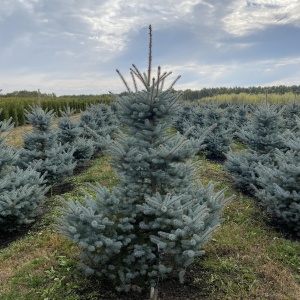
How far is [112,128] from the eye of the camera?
16.0m

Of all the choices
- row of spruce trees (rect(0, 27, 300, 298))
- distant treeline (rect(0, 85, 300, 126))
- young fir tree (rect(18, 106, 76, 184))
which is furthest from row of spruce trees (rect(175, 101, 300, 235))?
young fir tree (rect(18, 106, 76, 184))

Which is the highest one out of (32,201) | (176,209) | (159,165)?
(159,165)

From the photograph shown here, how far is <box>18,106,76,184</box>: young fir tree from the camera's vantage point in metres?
9.15

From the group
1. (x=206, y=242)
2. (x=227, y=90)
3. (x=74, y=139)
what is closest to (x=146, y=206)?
(x=206, y=242)

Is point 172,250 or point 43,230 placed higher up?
point 172,250

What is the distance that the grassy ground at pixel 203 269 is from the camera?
14.7ft

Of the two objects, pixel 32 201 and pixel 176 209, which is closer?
pixel 176 209

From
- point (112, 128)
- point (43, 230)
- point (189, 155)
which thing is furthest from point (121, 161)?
point (112, 128)

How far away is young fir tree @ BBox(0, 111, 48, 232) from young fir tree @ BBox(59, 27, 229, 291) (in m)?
2.39

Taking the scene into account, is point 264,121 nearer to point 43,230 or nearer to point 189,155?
point 189,155

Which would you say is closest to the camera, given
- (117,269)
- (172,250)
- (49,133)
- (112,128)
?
(172,250)

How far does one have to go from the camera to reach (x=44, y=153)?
9.40 m

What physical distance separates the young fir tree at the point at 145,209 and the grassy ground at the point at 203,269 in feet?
1.03

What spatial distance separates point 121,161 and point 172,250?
4.22 feet
